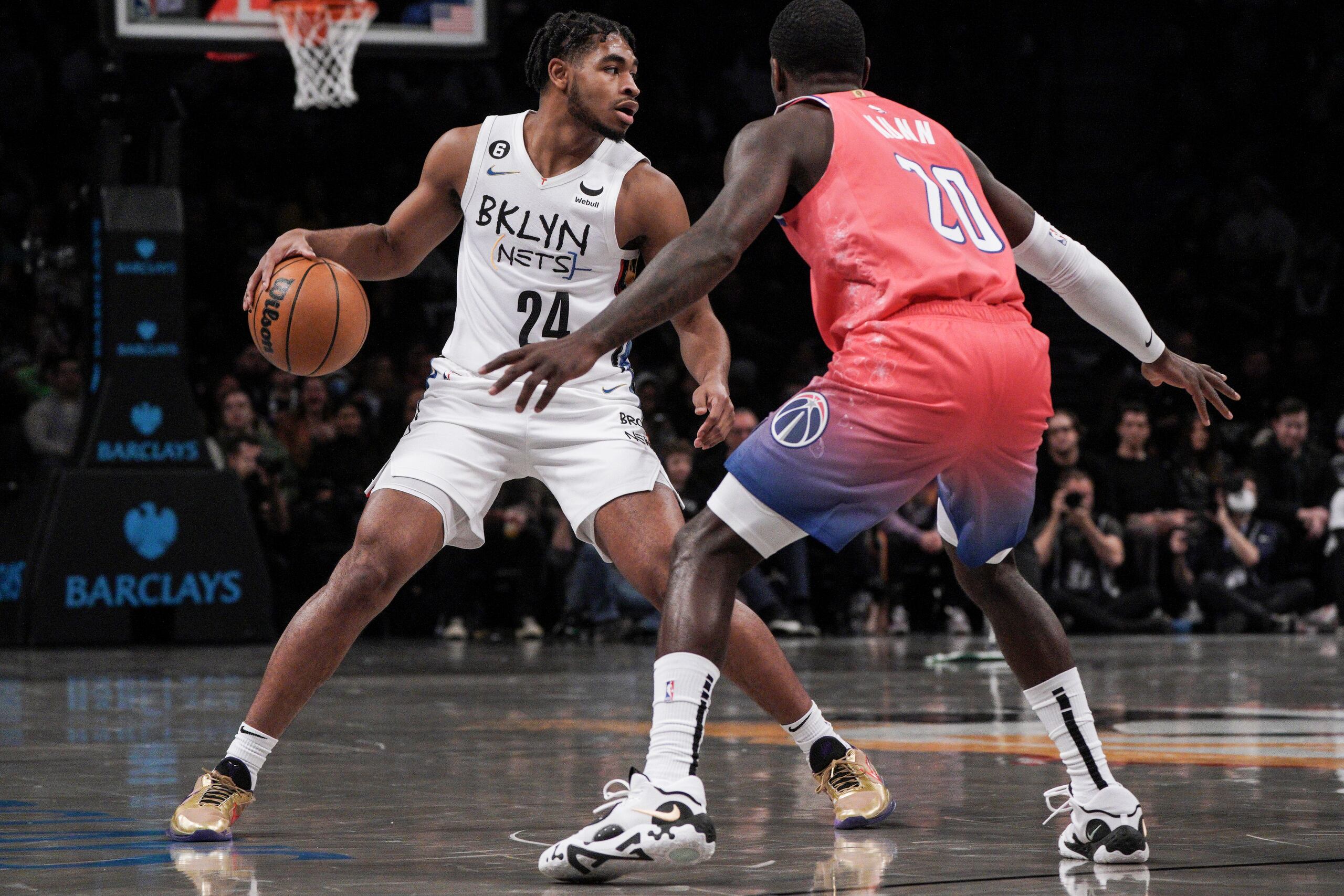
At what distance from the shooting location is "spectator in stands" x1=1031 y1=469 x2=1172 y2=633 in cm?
1445

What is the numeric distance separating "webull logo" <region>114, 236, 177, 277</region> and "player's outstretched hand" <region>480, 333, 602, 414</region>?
1013 cm

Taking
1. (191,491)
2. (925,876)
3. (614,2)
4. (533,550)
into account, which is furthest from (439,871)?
(614,2)

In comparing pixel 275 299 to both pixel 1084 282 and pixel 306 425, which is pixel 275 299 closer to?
pixel 1084 282

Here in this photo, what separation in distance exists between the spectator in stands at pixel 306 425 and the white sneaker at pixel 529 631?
2153 mm

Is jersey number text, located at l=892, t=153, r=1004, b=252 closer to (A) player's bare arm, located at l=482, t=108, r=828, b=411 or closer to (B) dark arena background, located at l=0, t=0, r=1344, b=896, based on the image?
(A) player's bare arm, located at l=482, t=108, r=828, b=411

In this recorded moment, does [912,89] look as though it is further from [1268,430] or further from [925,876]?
[925,876]

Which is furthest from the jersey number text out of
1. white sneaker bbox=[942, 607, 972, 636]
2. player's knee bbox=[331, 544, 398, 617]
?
white sneaker bbox=[942, 607, 972, 636]

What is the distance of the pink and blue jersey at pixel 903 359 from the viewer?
4.16 meters

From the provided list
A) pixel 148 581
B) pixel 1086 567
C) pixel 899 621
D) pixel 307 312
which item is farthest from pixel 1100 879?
pixel 899 621

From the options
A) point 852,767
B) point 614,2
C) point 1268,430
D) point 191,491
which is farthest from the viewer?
point 614,2

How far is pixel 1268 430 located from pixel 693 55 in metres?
8.20

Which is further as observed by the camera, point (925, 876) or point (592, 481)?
point (592, 481)

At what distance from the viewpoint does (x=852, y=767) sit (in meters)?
5.00

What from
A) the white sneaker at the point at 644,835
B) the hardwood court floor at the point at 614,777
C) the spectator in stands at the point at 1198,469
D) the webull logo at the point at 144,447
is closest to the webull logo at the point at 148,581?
the webull logo at the point at 144,447
